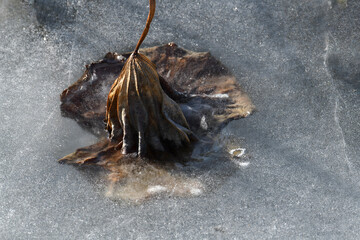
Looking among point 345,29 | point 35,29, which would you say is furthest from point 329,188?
point 35,29

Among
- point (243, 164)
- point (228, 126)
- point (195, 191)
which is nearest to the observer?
point (195, 191)

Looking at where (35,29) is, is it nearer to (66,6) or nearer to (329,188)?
(66,6)

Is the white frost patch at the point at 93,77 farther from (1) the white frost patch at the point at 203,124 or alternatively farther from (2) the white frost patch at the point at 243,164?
(2) the white frost patch at the point at 243,164

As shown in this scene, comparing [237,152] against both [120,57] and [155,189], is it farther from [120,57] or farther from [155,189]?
[120,57]

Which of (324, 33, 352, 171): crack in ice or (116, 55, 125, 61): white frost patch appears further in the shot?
(116, 55, 125, 61): white frost patch

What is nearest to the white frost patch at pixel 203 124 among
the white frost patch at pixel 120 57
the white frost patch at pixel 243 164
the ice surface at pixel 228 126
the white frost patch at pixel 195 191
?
the ice surface at pixel 228 126

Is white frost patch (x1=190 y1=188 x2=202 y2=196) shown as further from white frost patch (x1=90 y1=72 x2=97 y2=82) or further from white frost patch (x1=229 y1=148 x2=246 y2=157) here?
white frost patch (x1=90 y1=72 x2=97 y2=82)

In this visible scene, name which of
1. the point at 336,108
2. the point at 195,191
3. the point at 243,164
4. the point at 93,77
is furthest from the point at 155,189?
the point at 336,108

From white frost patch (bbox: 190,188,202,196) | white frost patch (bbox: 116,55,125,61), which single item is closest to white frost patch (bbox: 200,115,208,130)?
white frost patch (bbox: 190,188,202,196)

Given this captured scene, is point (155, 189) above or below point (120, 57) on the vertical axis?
below
